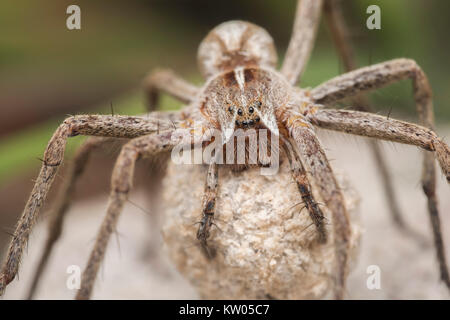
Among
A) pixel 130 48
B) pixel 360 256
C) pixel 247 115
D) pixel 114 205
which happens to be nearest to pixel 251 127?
pixel 247 115

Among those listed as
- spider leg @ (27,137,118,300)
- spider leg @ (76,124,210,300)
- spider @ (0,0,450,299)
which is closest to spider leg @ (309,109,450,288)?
spider @ (0,0,450,299)

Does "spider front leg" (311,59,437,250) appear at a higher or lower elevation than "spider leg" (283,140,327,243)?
higher

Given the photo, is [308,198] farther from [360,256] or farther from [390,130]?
[360,256]

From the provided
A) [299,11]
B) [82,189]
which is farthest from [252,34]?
[82,189]

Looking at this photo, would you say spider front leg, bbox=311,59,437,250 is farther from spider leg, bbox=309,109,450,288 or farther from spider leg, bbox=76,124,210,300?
spider leg, bbox=76,124,210,300

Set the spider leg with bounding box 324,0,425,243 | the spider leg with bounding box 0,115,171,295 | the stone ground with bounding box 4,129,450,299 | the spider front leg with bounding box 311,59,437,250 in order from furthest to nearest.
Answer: the spider leg with bounding box 324,0,425,243 → the stone ground with bounding box 4,129,450,299 → the spider front leg with bounding box 311,59,437,250 → the spider leg with bounding box 0,115,171,295

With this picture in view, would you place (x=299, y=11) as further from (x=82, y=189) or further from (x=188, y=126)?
(x=82, y=189)

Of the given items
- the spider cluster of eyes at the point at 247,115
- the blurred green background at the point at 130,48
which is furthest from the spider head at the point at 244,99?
the blurred green background at the point at 130,48
